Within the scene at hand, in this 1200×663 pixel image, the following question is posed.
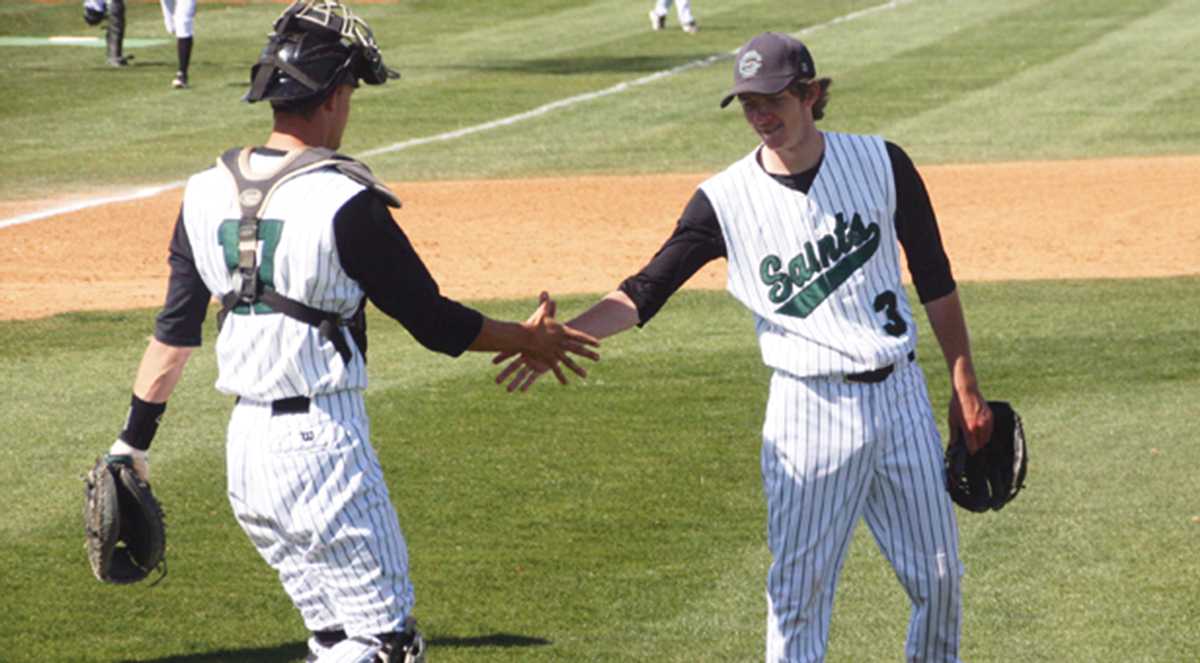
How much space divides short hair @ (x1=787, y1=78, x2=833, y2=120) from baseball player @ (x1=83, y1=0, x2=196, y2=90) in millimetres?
18889

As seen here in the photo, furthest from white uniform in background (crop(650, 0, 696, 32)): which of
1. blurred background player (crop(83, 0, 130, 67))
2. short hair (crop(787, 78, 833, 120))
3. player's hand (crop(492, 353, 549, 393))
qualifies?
short hair (crop(787, 78, 833, 120))

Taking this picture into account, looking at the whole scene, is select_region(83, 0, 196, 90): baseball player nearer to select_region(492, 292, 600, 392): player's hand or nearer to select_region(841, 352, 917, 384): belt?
select_region(492, 292, 600, 392): player's hand

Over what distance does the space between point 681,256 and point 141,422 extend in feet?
5.16

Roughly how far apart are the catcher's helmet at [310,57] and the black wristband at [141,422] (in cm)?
87

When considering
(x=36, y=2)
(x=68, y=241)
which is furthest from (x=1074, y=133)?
(x=36, y=2)

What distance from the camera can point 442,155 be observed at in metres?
20.8

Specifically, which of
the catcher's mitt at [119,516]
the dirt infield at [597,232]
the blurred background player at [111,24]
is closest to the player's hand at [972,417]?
the catcher's mitt at [119,516]

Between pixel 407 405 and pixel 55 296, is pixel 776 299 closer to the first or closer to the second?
pixel 407 405

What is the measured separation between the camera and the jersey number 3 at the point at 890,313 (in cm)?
534

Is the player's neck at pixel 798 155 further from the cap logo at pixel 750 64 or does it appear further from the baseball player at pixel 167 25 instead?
the baseball player at pixel 167 25

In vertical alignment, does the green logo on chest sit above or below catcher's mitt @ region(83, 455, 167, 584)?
above

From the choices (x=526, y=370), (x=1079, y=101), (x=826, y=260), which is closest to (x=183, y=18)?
(x=1079, y=101)

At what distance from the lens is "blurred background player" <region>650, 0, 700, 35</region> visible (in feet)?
101

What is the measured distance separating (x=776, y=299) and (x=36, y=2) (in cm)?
2996
